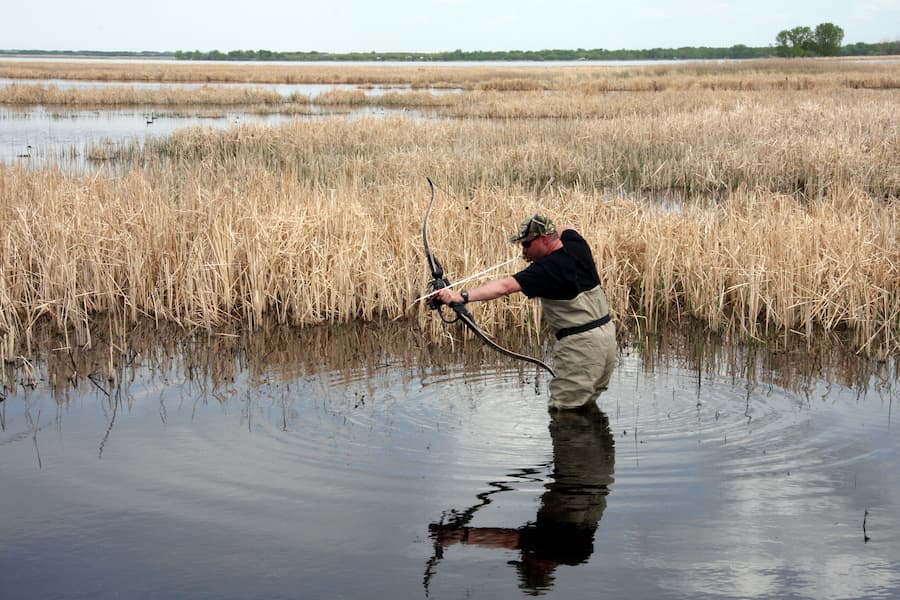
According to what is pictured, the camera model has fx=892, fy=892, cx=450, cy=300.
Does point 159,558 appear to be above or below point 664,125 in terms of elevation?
below

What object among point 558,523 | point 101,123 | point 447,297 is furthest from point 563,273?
point 101,123

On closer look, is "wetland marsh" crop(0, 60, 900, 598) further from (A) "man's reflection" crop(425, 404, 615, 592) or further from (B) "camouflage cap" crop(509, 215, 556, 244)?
(B) "camouflage cap" crop(509, 215, 556, 244)

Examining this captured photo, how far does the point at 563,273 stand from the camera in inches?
242

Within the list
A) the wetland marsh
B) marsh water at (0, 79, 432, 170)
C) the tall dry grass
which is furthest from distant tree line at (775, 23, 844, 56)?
the wetland marsh

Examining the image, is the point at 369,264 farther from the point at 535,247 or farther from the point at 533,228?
the point at 533,228

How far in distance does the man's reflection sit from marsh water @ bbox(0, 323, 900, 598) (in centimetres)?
2

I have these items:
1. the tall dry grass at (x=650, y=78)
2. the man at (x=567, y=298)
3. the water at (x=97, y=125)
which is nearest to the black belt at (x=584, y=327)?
the man at (x=567, y=298)

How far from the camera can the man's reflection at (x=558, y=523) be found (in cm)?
470

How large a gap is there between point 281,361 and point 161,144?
1491 centimetres

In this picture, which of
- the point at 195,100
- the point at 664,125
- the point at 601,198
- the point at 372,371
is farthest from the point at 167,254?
the point at 195,100

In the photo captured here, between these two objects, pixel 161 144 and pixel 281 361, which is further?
pixel 161 144

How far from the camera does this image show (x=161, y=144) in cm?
2145

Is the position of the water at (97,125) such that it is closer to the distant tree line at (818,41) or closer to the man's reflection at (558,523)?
the man's reflection at (558,523)

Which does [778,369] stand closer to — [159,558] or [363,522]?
[363,522]
